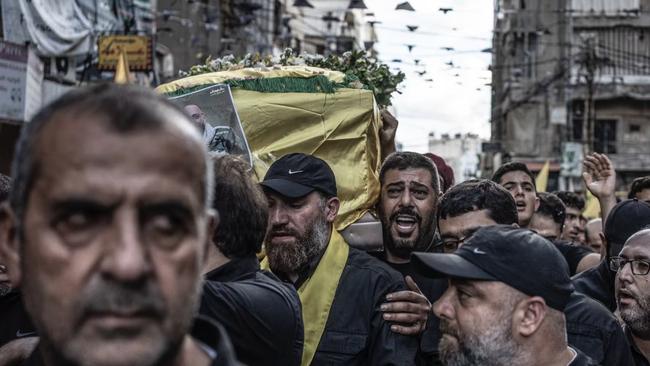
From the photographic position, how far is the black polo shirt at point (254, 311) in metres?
3.66

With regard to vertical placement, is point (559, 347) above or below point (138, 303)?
below

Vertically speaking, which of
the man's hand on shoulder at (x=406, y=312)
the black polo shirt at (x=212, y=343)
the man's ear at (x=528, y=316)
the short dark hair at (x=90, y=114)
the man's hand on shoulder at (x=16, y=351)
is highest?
the short dark hair at (x=90, y=114)

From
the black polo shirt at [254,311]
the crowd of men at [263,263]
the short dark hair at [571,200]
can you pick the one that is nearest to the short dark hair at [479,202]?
the crowd of men at [263,263]

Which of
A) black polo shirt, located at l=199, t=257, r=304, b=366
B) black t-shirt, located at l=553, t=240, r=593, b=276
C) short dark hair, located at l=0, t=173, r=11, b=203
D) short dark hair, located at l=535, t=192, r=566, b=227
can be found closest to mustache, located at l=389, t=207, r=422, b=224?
black polo shirt, located at l=199, t=257, r=304, b=366

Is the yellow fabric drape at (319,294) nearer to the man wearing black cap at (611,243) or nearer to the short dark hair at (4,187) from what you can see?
the short dark hair at (4,187)

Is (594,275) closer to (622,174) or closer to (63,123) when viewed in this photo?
(63,123)

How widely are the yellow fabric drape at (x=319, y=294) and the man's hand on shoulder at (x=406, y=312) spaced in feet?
0.96

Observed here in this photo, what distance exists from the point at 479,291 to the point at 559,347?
35cm

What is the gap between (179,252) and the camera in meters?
1.96

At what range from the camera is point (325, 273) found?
16.7ft

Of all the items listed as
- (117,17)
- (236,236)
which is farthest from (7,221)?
(117,17)

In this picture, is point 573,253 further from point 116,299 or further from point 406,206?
point 116,299

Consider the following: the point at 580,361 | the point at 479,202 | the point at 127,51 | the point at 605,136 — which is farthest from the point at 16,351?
the point at 605,136

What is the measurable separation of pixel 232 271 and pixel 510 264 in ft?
3.17
